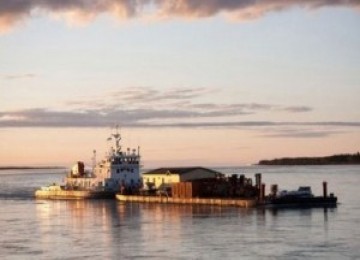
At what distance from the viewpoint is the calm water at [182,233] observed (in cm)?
4912

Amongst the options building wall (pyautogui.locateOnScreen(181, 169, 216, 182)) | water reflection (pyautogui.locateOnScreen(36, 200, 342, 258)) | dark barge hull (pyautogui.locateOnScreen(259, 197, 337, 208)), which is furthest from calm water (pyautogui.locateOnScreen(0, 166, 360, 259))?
building wall (pyautogui.locateOnScreen(181, 169, 216, 182))

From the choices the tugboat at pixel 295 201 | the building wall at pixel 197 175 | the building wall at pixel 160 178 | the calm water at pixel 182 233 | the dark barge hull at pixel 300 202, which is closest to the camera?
the calm water at pixel 182 233

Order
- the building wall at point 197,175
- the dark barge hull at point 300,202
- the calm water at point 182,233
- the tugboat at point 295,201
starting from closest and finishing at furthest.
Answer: the calm water at point 182,233 < the dark barge hull at point 300,202 < the tugboat at point 295,201 < the building wall at point 197,175

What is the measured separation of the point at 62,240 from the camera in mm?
57938

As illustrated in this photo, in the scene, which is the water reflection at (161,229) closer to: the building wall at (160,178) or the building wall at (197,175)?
the building wall at (197,175)

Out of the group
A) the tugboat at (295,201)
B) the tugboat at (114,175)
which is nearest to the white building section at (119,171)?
the tugboat at (114,175)

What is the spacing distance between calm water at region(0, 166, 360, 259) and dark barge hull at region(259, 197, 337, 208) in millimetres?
1956

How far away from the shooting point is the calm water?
49.1 meters

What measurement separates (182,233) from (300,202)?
2635 centimetres

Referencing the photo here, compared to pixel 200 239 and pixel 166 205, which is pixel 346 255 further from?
pixel 166 205

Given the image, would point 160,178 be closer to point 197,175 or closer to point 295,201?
point 197,175

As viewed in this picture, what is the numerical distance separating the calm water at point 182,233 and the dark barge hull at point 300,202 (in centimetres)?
196

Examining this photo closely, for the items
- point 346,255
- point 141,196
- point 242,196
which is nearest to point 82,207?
point 141,196

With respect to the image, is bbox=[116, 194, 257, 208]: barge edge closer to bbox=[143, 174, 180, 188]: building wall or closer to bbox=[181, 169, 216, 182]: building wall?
bbox=[143, 174, 180, 188]: building wall
